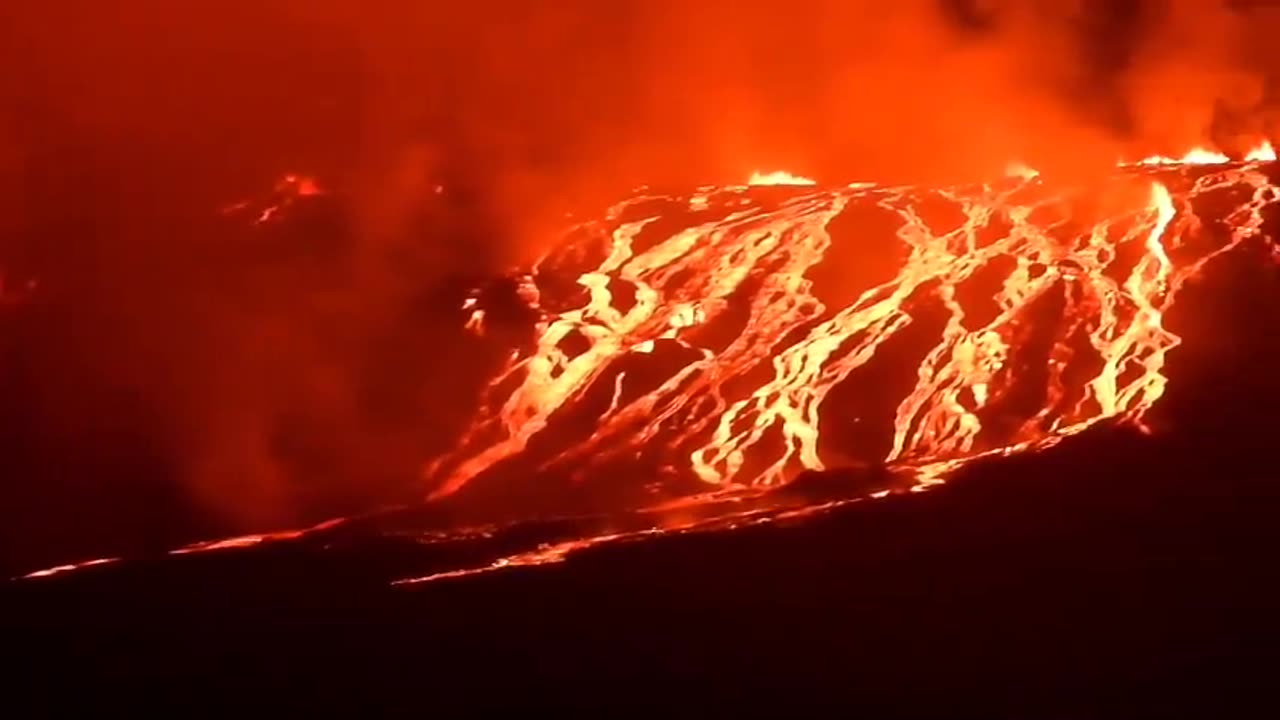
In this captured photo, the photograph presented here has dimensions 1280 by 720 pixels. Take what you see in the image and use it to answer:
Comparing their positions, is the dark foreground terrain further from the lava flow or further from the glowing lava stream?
the glowing lava stream

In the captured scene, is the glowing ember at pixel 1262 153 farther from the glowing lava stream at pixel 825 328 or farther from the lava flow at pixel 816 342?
the lava flow at pixel 816 342

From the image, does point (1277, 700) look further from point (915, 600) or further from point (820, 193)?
point (820, 193)

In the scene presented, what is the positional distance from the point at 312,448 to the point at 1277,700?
7802mm

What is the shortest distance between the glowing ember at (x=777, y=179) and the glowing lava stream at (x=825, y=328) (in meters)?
1.21

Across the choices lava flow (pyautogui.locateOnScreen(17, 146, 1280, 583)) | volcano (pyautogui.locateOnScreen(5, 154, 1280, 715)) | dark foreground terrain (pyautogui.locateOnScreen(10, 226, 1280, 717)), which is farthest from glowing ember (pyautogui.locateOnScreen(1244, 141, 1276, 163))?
dark foreground terrain (pyautogui.locateOnScreen(10, 226, 1280, 717))

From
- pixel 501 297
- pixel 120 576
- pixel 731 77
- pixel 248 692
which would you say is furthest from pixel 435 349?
pixel 731 77

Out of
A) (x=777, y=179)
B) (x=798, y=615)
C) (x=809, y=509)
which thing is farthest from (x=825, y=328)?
(x=777, y=179)

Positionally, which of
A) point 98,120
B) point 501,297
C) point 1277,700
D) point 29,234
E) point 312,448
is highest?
point 98,120

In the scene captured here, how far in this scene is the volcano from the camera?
1172 centimetres

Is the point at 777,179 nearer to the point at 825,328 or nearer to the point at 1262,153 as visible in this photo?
the point at 1262,153

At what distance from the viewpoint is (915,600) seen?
12219 mm

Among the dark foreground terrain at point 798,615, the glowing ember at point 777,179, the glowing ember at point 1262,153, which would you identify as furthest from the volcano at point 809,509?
the glowing ember at point 777,179

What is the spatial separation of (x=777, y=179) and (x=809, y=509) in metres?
9.24

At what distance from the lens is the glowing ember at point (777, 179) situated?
21.7 metres
